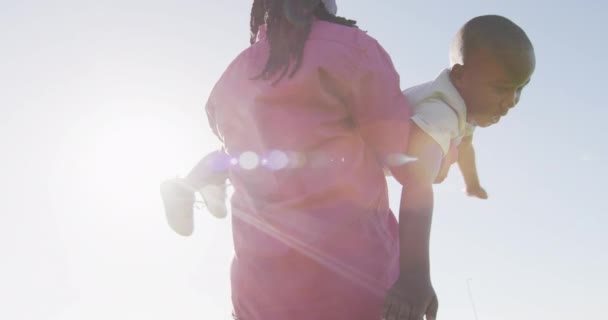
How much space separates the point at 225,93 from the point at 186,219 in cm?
53

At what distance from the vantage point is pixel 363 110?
5.92 ft

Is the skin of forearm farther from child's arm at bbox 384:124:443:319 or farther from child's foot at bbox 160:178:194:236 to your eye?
child's foot at bbox 160:178:194:236

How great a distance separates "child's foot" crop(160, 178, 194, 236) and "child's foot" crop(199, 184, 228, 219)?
5 cm

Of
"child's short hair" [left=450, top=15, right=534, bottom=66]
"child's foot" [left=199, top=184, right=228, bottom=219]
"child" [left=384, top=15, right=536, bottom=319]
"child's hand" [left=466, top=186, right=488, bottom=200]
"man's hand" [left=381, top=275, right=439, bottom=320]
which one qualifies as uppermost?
"child's short hair" [left=450, top=15, right=534, bottom=66]

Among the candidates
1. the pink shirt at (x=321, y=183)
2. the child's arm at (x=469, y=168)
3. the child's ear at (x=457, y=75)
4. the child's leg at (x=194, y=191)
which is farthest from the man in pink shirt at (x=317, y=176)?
the child's arm at (x=469, y=168)

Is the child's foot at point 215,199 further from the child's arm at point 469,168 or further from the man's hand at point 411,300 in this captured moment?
the child's arm at point 469,168

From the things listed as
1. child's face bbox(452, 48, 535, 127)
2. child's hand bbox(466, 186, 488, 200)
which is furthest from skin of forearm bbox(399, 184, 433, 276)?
child's hand bbox(466, 186, 488, 200)

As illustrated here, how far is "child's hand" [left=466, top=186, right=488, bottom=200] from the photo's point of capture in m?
2.58

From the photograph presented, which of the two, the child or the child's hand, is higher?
the child

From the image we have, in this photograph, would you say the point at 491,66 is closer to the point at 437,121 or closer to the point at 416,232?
the point at 437,121

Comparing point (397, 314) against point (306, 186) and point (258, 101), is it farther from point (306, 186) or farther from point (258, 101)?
point (258, 101)

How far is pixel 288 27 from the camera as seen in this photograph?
2004mm

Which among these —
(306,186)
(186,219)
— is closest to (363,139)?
(306,186)

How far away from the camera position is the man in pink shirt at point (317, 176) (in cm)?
173
